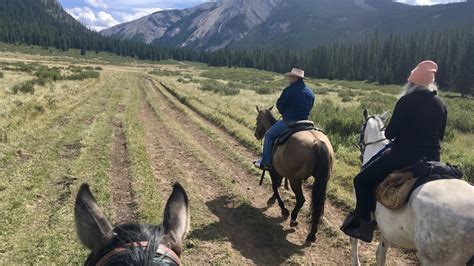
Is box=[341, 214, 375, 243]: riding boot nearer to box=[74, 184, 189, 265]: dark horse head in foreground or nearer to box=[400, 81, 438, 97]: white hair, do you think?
box=[400, 81, 438, 97]: white hair

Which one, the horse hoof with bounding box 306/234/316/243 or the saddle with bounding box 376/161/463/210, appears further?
the horse hoof with bounding box 306/234/316/243

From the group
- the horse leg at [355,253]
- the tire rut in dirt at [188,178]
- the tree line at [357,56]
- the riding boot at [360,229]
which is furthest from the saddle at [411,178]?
the tree line at [357,56]

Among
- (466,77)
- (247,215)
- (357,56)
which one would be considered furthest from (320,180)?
(357,56)

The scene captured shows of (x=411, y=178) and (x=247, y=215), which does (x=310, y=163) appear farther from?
(x=411, y=178)

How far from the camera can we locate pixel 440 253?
405cm

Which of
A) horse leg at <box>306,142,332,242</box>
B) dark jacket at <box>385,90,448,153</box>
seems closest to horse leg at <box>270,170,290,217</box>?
horse leg at <box>306,142,332,242</box>

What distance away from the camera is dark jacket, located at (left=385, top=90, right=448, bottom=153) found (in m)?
4.76

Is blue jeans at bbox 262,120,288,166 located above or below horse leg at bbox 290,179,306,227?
above

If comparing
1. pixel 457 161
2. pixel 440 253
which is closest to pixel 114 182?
pixel 440 253

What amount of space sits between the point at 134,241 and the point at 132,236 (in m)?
0.04

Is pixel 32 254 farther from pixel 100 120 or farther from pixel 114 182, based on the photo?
pixel 100 120

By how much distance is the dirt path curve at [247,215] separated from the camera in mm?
6840

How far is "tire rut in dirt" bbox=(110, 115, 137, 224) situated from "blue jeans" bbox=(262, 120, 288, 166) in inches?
121

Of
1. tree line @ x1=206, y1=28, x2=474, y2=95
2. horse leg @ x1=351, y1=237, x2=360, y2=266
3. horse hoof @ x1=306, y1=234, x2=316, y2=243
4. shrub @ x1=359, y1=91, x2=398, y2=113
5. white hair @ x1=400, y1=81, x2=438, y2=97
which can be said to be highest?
tree line @ x1=206, y1=28, x2=474, y2=95
